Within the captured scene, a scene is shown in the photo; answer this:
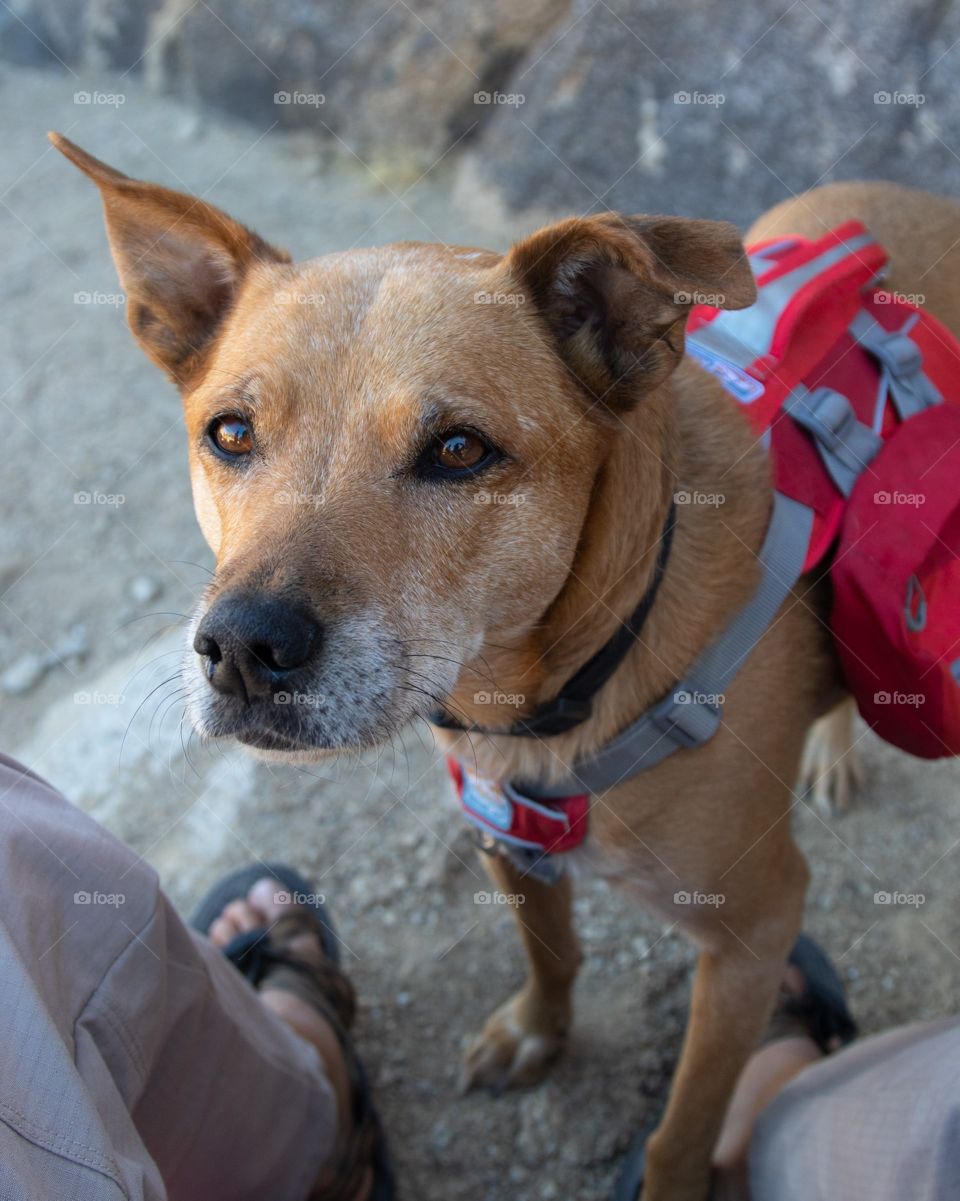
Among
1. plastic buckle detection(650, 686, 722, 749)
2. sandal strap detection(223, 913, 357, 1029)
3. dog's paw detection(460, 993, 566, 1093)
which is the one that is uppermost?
plastic buckle detection(650, 686, 722, 749)

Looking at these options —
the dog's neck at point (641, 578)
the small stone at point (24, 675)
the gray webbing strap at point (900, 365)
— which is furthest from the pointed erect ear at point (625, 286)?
the small stone at point (24, 675)

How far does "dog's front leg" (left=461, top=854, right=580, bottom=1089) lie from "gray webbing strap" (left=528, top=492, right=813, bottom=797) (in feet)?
2.30

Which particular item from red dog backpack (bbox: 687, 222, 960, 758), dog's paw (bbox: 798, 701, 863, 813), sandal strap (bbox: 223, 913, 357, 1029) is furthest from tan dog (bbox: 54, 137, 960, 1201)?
dog's paw (bbox: 798, 701, 863, 813)

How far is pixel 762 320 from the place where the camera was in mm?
2361

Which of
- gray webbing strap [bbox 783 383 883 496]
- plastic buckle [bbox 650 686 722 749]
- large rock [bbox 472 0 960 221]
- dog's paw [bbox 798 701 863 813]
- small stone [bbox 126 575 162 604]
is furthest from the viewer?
large rock [bbox 472 0 960 221]

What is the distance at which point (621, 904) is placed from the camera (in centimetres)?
312

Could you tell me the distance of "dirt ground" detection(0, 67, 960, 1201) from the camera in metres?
2.77

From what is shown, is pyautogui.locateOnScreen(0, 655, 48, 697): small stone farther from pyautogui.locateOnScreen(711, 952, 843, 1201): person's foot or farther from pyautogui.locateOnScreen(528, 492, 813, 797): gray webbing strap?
pyautogui.locateOnScreen(711, 952, 843, 1201): person's foot

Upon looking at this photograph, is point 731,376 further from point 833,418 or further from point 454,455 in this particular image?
point 454,455

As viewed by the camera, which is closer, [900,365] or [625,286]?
[625,286]

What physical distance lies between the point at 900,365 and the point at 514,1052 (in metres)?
2.09

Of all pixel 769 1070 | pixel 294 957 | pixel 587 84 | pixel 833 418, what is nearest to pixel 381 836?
pixel 294 957

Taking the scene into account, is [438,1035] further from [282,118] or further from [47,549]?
[282,118]

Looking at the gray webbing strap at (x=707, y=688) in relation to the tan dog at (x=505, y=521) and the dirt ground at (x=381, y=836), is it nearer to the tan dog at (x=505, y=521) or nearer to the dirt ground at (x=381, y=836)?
the tan dog at (x=505, y=521)
